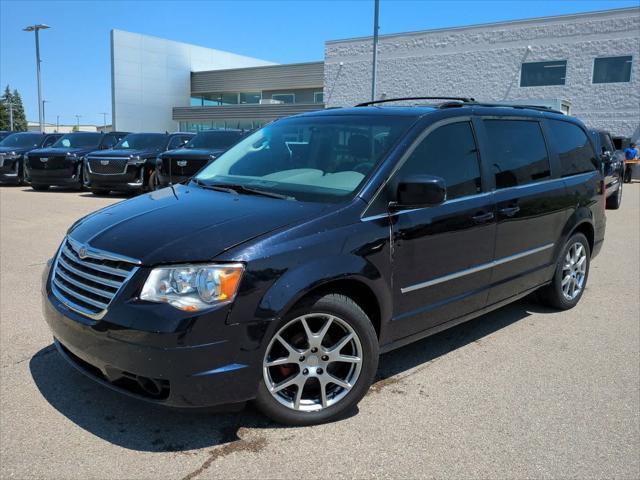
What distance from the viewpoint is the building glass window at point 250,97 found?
4804 cm

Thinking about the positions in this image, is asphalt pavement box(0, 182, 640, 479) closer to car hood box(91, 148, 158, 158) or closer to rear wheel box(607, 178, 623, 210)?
car hood box(91, 148, 158, 158)

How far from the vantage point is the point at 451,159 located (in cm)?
392

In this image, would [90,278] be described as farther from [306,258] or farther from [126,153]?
[126,153]

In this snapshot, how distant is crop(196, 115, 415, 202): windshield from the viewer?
357 cm

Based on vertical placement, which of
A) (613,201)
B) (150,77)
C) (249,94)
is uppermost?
(150,77)

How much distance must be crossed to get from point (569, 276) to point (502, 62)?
28456 millimetres

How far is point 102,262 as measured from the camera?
2.96 meters

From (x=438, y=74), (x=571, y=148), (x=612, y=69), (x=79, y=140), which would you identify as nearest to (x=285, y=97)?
(x=438, y=74)

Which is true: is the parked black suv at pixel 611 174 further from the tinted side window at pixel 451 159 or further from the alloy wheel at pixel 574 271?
the tinted side window at pixel 451 159

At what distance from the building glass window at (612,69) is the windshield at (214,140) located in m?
22.8

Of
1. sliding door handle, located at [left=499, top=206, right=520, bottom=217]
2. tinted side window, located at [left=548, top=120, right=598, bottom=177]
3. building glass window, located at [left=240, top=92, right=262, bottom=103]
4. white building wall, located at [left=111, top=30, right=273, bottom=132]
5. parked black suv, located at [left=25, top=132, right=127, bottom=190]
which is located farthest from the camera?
building glass window, located at [left=240, top=92, right=262, bottom=103]

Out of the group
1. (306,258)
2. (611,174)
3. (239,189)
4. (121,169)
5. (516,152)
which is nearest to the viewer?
(306,258)

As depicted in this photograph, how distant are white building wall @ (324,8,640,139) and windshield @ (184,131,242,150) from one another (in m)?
20.8

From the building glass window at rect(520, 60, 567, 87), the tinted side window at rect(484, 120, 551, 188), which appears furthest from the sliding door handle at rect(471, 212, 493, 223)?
the building glass window at rect(520, 60, 567, 87)
